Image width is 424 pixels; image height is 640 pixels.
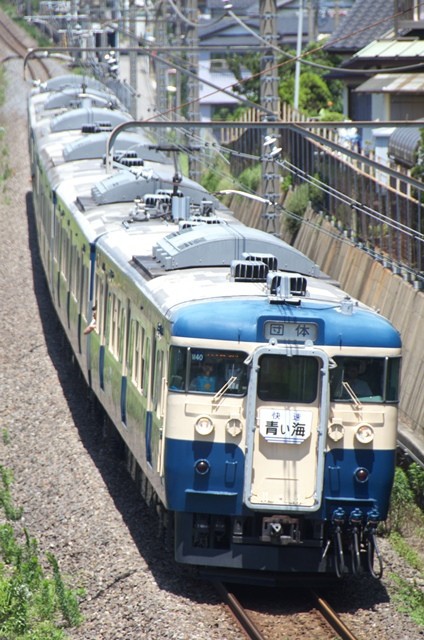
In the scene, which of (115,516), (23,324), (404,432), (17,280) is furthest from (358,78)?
(115,516)

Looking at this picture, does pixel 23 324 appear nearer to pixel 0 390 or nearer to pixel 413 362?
pixel 0 390

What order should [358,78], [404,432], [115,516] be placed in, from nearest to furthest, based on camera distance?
[115,516] < [404,432] < [358,78]

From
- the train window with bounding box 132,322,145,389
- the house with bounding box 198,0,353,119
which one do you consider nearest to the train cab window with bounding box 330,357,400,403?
the train window with bounding box 132,322,145,389

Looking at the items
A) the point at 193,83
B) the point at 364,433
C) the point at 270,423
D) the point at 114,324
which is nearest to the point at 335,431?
the point at 364,433

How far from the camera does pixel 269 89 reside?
54.6 feet

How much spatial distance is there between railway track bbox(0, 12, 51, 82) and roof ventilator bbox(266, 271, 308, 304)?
4646 cm

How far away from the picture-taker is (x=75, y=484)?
1330 centimetres

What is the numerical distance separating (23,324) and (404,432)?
8585mm

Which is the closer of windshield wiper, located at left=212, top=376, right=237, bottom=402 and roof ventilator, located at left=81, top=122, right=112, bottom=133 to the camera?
windshield wiper, located at left=212, top=376, right=237, bottom=402

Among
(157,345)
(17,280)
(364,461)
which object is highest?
(157,345)

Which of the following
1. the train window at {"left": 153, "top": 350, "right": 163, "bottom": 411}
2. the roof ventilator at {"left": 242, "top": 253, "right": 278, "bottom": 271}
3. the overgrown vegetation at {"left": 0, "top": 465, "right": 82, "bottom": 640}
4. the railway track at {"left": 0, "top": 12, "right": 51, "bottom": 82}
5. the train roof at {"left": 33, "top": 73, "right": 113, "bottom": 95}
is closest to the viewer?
the overgrown vegetation at {"left": 0, "top": 465, "right": 82, "bottom": 640}

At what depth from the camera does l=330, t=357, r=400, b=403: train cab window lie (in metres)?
10.1

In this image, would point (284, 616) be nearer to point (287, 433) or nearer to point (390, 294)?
point (287, 433)

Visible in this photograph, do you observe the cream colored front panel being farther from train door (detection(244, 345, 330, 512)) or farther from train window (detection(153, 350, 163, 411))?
train window (detection(153, 350, 163, 411))
